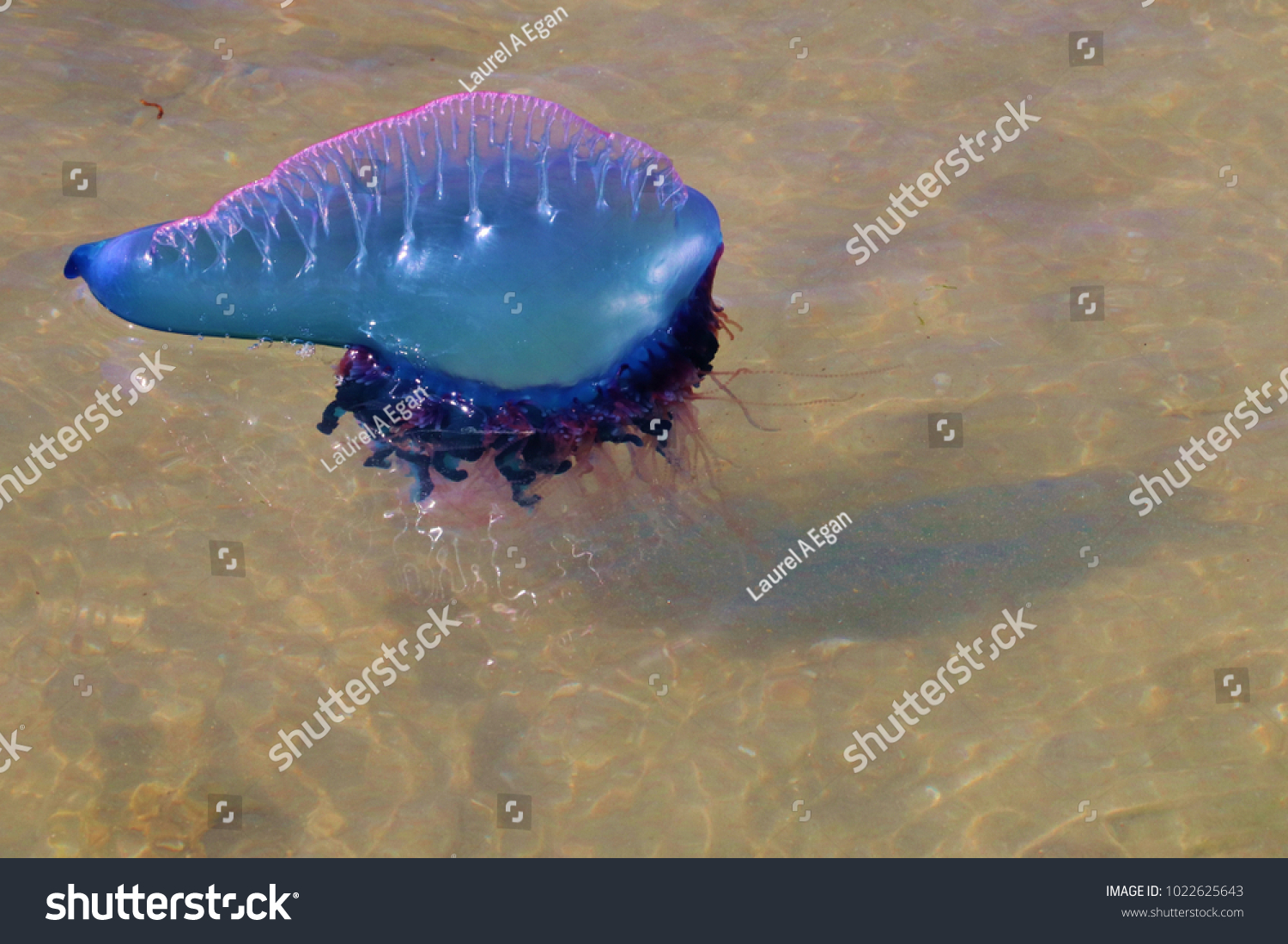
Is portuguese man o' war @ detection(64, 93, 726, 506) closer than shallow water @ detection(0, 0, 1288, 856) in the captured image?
Yes

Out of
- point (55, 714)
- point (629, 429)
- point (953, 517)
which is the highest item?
point (629, 429)

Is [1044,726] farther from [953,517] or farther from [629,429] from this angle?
[629,429]

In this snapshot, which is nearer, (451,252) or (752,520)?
(451,252)

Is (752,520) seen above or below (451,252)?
below

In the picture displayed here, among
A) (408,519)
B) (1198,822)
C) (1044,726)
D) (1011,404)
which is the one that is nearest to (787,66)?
(1011,404)

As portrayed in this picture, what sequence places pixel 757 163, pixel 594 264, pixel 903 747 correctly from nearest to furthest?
→ 1. pixel 594 264
2. pixel 903 747
3. pixel 757 163
